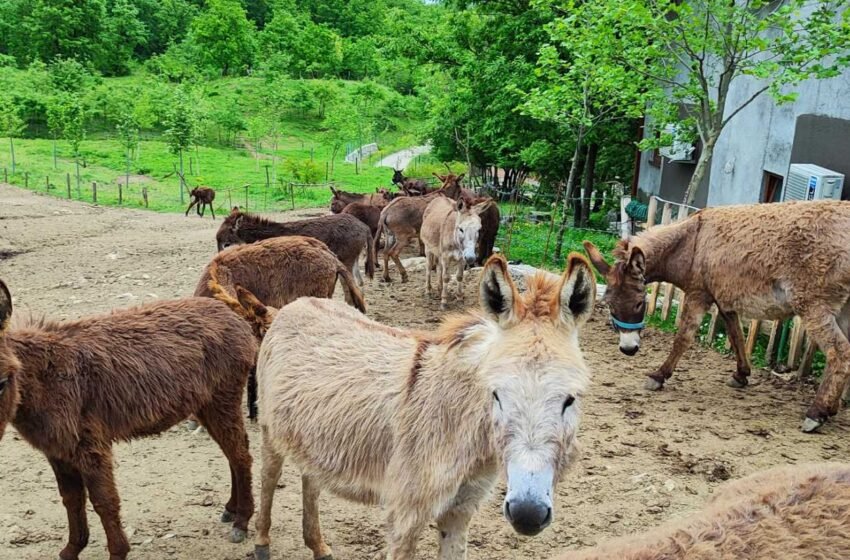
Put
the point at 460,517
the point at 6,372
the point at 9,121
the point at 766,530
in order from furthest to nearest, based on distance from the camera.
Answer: the point at 9,121
the point at 6,372
the point at 460,517
the point at 766,530

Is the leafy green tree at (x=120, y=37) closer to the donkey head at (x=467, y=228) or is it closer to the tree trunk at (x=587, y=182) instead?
the tree trunk at (x=587, y=182)

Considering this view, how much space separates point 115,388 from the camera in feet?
12.6

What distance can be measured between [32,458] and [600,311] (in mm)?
7211

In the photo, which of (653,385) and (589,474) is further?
(653,385)

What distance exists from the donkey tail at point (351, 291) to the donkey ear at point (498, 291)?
13.7ft

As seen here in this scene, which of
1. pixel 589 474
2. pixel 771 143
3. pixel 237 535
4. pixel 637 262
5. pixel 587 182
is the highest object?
pixel 771 143

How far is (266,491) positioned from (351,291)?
3342 mm

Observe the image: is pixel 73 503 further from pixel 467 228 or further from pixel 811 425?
pixel 467 228

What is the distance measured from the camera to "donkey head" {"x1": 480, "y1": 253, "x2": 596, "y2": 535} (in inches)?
85.0

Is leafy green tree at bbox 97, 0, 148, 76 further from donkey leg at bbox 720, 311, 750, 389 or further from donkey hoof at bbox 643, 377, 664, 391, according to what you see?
donkey leg at bbox 720, 311, 750, 389

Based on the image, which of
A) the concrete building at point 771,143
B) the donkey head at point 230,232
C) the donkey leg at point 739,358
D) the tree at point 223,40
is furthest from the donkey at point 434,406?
the tree at point 223,40

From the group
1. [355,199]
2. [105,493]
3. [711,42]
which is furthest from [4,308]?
[355,199]

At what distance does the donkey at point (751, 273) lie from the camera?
565cm

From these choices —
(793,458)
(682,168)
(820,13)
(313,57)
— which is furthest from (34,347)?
(313,57)
